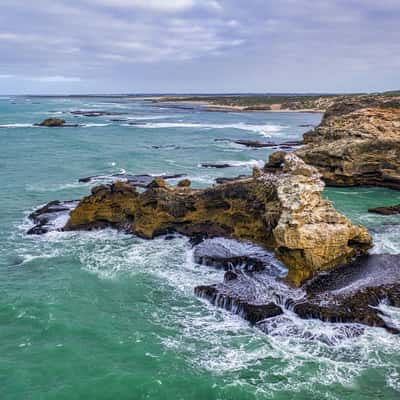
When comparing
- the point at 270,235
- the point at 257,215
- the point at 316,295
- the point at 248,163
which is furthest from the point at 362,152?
the point at 316,295

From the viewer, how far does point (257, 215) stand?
79.5 ft

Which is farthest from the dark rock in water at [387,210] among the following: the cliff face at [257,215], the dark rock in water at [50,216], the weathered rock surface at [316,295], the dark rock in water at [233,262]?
the dark rock in water at [50,216]

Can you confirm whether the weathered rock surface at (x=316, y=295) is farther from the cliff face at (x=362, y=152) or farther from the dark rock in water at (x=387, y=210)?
the cliff face at (x=362, y=152)

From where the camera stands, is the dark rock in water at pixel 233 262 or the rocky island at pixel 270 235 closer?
the rocky island at pixel 270 235

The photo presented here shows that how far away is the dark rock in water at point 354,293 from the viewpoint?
16953 millimetres

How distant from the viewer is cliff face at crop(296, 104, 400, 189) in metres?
39.4

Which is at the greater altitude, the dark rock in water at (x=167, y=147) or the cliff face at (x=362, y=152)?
the cliff face at (x=362, y=152)

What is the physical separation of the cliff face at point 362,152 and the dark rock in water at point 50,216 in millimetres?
22911

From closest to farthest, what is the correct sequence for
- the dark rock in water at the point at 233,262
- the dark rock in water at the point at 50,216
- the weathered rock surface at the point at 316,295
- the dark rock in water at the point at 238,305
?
the weathered rock surface at the point at 316,295 < the dark rock in water at the point at 238,305 < the dark rock in water at the point at 233,262 < the dark rock in water at the point at 50,216

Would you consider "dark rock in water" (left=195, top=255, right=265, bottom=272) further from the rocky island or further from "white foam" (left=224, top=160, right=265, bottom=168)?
"white foam" (left=224, top=160, right=265, bottom=168)

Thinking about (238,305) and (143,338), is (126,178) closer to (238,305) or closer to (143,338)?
(238,305)

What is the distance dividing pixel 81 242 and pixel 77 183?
1661 cm

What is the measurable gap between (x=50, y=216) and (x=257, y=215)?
1424 cm

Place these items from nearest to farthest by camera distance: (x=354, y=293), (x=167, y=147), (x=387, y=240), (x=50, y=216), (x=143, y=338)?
1. (x=143, y=338)
2. (x=354, y=293)
3. (x=387, y=240)
4. (x=50, y=216)
5. (x=167, y=147)
